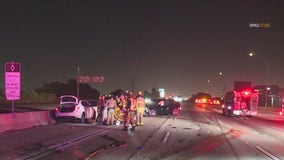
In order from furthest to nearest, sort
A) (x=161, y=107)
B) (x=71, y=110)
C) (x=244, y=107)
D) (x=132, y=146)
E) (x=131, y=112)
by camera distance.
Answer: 1. (x=244, y=107)
2. (x=161, y=107)
3. (x=71, y=110)
4. (x=131, y=112)
5. (x=132, y=146)

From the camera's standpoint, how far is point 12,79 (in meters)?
25.6

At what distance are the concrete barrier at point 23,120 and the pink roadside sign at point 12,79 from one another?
0.98 metres

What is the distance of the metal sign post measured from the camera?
25.5 m

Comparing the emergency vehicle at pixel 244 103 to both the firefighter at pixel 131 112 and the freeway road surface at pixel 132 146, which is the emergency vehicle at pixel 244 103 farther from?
the freeway road surface at pixel 132 146

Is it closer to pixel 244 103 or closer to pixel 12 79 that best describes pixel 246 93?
pixel 244 103

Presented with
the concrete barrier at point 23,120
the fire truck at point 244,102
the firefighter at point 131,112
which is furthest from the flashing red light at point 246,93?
the firefighter at point 131,112

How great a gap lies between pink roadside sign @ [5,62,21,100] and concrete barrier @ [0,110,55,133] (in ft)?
3.22

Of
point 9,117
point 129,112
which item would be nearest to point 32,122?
point 9,117

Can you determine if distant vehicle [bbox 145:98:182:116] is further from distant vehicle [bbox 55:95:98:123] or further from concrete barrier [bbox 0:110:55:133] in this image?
concrete barrier [bbox 0:110:55:133]

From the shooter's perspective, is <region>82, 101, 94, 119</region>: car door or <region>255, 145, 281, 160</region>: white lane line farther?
<region>82, 101, 94, 119</region>: car door

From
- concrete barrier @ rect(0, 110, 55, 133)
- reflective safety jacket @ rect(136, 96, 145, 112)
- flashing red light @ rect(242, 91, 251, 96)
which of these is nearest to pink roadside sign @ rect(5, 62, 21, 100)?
concrete barrier @ rect(0, 110, 55, 133)

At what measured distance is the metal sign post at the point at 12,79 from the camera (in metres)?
25.5

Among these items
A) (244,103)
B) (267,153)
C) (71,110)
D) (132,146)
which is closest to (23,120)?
(71,110)

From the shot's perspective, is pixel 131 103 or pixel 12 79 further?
pixel 131 103
